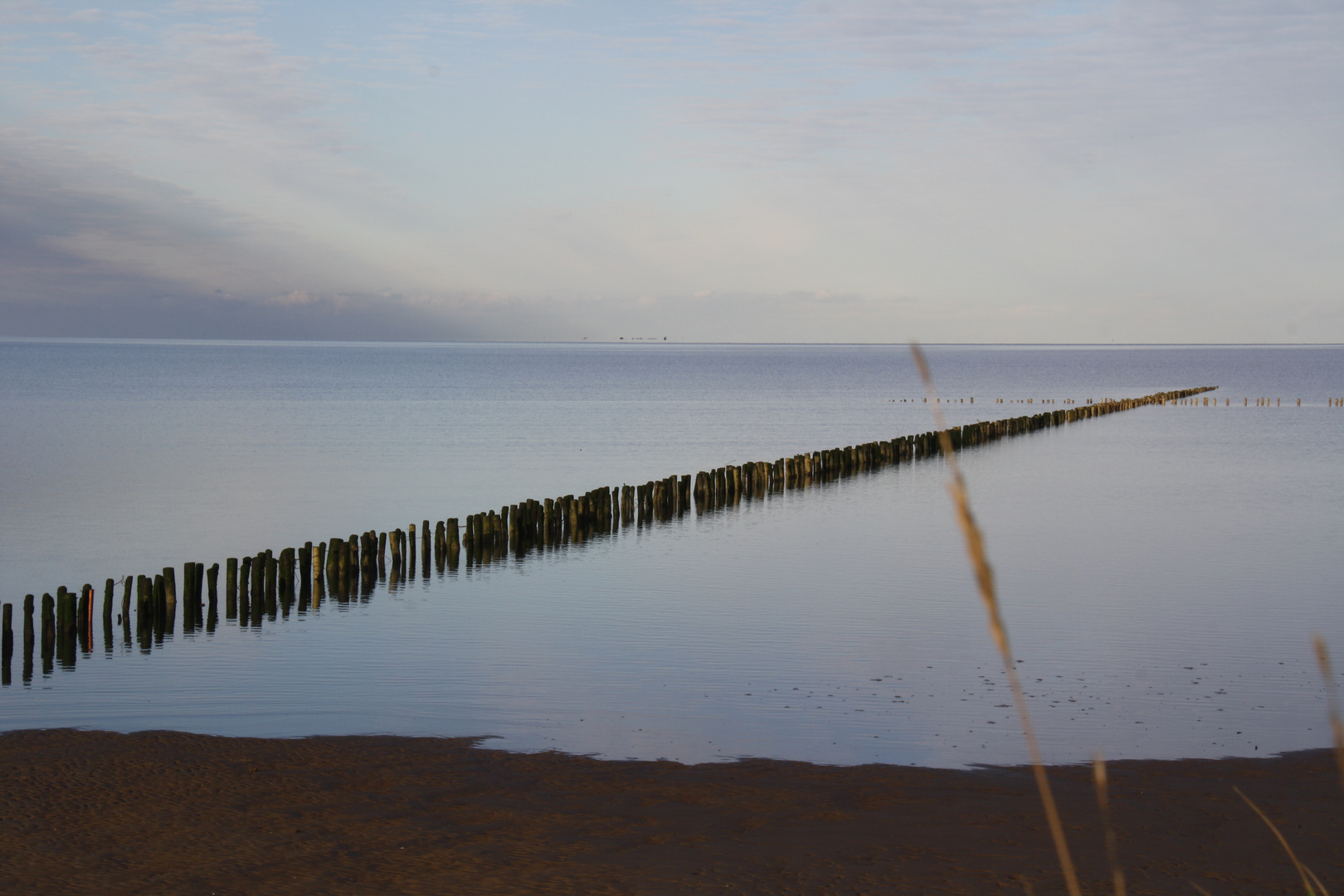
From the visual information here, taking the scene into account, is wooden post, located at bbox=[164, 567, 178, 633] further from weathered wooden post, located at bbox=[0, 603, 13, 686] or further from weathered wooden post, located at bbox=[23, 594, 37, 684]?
weathered wooden post, located at bbox=[0, 603, 13, 686]

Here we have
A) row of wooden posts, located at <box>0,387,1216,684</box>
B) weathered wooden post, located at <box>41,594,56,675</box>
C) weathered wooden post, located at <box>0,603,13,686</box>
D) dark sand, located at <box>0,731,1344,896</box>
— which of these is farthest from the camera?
row of wooden posts, located at <box>0,387,1216,684</box>

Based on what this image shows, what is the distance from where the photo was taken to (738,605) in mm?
18312

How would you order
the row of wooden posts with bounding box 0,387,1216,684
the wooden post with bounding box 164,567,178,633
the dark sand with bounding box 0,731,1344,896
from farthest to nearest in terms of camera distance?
the wooden post with bounding box 164,567,178,633 → the row of wooden posts with bounding box 0,387,1216,684 → the dark sand with bounding box 0,731,1344,896

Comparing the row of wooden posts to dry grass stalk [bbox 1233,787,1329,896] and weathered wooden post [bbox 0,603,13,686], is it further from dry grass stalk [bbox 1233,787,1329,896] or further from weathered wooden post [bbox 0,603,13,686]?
dry grass stalk [bbox 1233,787,1329,896]

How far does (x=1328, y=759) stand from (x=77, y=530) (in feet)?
79.6

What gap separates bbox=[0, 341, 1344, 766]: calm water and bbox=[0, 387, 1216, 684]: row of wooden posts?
0.49 meters

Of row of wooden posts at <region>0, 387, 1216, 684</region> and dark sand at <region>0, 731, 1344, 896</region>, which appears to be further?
row of wooden posts at <region>0, 387, 1216, 684</region>

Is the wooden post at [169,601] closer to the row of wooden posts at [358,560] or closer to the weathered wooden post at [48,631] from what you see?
the row of wooden posts at [358,560]

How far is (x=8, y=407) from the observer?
6838cm

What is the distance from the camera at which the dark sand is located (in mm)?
7777

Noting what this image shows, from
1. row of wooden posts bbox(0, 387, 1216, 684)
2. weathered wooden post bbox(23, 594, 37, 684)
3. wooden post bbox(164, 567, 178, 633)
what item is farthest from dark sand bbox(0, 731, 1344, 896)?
wooden post bbox(164, 567, 178, 633)

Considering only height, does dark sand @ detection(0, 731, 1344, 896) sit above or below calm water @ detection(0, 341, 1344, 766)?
below

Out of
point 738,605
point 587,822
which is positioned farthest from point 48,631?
point 738,605

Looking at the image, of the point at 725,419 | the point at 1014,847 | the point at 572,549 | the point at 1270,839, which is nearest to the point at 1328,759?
the point at 1270,839
